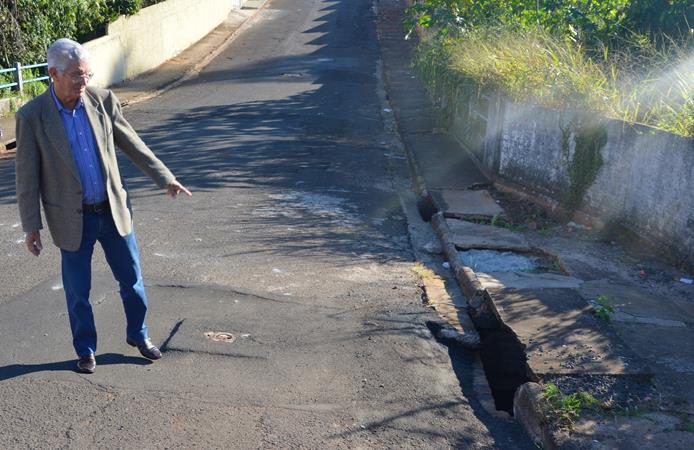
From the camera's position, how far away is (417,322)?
6.14 m

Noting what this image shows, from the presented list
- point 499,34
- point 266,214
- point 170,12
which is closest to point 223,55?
point 170,12

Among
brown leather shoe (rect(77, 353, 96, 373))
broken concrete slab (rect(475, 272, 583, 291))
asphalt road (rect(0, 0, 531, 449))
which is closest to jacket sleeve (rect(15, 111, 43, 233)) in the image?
brown leather shoe (rect(77, 353, 96, 373))

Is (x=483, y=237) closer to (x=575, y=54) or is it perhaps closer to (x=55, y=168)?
(x=575, y=54)

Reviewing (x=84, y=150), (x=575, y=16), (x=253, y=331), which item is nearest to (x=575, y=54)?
(x=575, y=16)

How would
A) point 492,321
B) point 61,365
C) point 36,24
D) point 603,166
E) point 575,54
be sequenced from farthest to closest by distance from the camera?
point 36,24 < point 575,54 < point 603,166 < point 492,321 < point 61,365

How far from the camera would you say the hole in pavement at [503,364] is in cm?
539

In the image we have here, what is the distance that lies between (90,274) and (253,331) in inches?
50.5

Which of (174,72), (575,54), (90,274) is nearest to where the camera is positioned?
(90,274)

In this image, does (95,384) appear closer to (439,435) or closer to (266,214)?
(439,435)

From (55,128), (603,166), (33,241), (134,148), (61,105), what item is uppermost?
(61,105)

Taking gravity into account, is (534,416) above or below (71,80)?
below

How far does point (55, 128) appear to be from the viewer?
4629 mm

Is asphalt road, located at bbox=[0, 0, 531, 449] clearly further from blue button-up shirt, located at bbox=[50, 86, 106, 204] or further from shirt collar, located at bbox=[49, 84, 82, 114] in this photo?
shirt collar, located at bbox=[49, 84, 82, 114]

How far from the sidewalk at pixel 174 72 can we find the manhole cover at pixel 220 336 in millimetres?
8427
